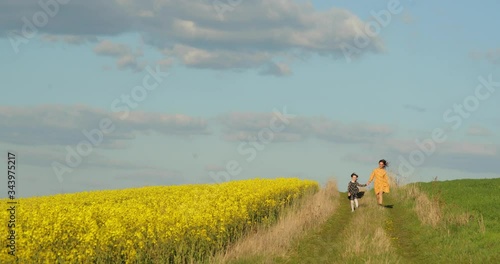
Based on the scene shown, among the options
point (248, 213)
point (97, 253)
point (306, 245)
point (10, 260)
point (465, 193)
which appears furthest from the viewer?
point (465, 193)

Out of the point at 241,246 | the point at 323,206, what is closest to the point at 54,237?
the point at 241,246

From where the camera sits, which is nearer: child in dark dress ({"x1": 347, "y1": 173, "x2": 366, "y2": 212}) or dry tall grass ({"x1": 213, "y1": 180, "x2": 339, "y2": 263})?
Answer: dry tall grass ({"x1": 213, "y1": 180, "x2": 339, "y2": 263})

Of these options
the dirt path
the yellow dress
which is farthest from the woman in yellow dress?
the dirt path

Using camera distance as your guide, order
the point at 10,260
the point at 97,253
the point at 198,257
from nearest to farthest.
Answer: the point at 10,260 < the point at 97,253 < the point at 198,257

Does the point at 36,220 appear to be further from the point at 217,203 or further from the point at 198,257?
the point at 217,203

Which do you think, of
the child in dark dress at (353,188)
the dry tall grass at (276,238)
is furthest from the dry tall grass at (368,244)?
the child in dark dress at (353,188)

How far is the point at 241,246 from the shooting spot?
62.1 ft

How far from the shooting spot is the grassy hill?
1848cm

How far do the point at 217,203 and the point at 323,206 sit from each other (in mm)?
10287

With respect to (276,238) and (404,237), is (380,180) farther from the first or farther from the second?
(276,238)

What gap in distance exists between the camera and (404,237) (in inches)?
949

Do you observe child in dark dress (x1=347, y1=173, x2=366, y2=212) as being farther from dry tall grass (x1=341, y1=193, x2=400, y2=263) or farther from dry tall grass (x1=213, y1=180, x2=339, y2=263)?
dry tall grass (x1=341, y1=193, x2=400, y2=263)

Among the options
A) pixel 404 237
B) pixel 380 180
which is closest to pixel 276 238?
pixel 404 237

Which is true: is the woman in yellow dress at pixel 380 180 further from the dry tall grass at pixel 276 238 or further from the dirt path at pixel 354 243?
the dry tall grass at pixel 276 238
